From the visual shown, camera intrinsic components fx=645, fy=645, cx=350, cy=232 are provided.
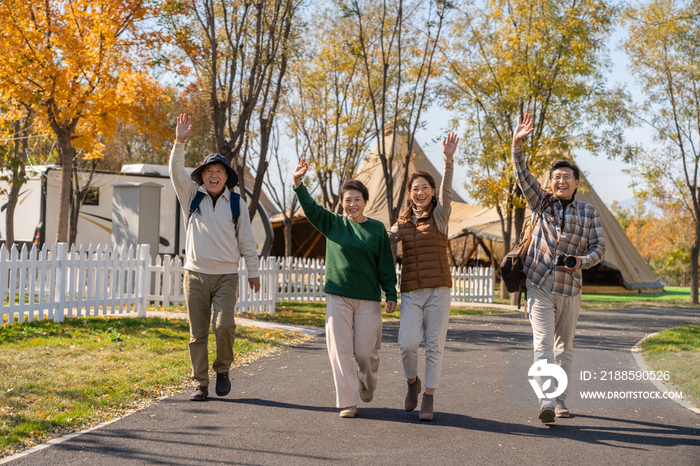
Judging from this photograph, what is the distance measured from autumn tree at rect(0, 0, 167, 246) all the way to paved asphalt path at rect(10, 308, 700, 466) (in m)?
7.40

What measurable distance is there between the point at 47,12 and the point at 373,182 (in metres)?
19.1

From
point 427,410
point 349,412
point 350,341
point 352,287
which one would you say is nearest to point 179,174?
point 352,287

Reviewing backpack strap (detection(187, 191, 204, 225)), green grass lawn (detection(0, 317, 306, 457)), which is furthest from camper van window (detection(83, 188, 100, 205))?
backpack strap (detection(187, 191, 204, 225))

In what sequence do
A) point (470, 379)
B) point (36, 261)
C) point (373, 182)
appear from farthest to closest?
1. point (373, 182)
2. point (36, 261)
3. point (470, 379)

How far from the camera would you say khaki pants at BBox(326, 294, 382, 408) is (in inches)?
197

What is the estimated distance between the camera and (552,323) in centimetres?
505

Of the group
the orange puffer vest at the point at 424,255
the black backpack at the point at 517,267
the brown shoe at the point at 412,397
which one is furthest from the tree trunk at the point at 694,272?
the brown shoe at the point at 412,397

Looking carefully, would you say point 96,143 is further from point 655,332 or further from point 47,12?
point 655,332

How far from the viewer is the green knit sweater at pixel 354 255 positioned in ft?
16.6

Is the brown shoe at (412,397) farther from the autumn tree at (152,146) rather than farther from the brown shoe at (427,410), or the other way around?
the autumn tree at (152,146)

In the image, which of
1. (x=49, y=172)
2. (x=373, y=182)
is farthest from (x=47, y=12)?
(x=373, y=182)

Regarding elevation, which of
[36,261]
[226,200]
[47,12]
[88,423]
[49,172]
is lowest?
[88,423]

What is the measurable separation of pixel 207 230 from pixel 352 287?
1.39 m

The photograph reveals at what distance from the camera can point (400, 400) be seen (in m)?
5.73
